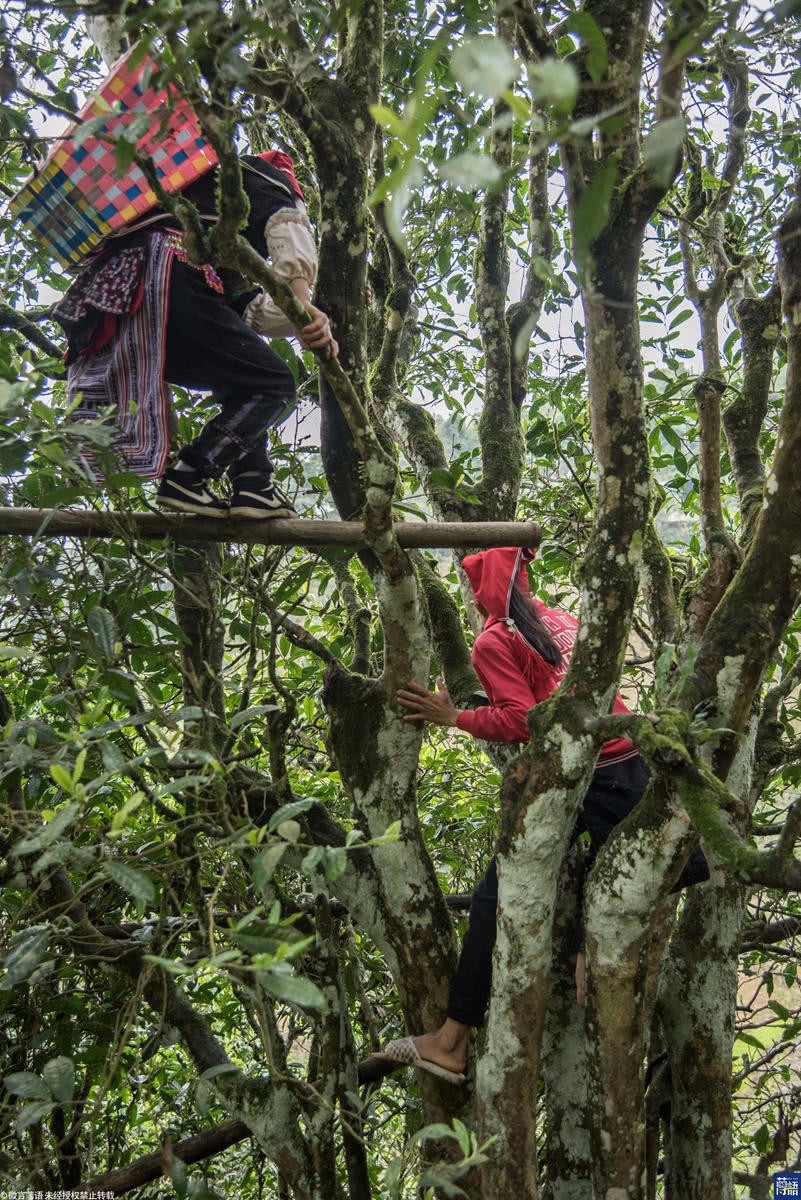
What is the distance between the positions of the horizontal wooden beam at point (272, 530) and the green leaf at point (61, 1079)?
1.12 meters

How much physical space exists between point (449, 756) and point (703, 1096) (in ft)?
6.37

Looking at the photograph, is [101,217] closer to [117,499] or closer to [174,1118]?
[117,499]

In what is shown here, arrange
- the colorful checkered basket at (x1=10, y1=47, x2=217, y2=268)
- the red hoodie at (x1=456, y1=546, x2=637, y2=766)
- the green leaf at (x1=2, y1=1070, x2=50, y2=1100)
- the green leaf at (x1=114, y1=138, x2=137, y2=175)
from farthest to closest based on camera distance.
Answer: the red hoodie at (x1=456, y1=546, x2=637, y2=766), the colorful checkered basket at (x1=10, y1=47, x2=217, y2=268), the green leaf at (x1=2, y1=1070, x2=50, y2=1100), the green leaf at (x1=114, y1=138, x2=137, y2=175)

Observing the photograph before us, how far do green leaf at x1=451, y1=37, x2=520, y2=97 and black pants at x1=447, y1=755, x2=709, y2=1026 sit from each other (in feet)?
6.00

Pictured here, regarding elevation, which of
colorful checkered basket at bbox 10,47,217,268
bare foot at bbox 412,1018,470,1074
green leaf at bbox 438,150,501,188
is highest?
colorful checkered basket at bbox 10,47,217,268

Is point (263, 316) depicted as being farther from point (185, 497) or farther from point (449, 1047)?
point (449, 1047)

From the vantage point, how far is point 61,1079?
177cm

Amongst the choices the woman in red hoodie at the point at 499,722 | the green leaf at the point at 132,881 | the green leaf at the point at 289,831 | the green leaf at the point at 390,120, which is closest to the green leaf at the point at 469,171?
the green leaf at the point at 390,120

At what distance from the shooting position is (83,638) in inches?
82.9

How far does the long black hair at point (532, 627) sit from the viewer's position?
2.60m

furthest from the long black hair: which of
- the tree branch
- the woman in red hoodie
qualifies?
the tree branch

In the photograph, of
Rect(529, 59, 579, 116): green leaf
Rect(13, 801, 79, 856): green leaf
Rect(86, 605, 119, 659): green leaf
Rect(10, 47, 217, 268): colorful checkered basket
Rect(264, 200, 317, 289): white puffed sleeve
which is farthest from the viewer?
Rect(264, 200, 317, 289): white puffed sleeve

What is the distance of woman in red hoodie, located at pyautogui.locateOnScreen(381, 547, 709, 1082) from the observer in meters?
2.29

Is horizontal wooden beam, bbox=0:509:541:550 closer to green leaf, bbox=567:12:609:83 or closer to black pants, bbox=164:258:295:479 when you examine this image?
black pants, bbox=164:258:295:479
